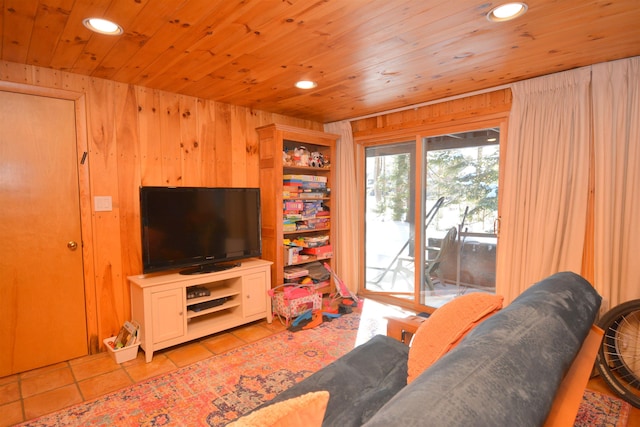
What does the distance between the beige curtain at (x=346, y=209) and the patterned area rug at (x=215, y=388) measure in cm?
126

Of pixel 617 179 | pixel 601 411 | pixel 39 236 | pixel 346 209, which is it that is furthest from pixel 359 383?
pixel 346 209

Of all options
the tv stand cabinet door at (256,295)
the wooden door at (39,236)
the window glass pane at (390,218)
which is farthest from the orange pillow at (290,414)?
the window glass pane at (390,218)

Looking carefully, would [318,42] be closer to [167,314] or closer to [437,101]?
[437,101]

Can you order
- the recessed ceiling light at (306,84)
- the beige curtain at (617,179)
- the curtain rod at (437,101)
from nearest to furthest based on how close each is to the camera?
the beige curtain at (617,179), the recessed ceiling light at (306,84), the curtain rod at (437,101)

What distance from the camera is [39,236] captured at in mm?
2570

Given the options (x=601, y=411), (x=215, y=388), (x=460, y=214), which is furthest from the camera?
(x=460, y=214)

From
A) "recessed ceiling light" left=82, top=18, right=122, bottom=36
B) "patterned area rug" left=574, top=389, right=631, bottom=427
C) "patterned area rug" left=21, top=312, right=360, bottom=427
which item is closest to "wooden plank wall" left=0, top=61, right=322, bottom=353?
"patterned area rug" left=21, top=312, right=360, bottom=427

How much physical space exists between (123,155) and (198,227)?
0.89 m

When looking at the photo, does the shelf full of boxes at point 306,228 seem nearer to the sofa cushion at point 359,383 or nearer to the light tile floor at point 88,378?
the light tile floor at point 88,378

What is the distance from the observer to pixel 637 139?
2.28 metres

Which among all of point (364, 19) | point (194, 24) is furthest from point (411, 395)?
point (194, 24)

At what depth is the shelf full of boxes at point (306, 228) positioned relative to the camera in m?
3.83

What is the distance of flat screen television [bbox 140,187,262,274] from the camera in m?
2.77

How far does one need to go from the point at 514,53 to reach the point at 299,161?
235 centimetres
